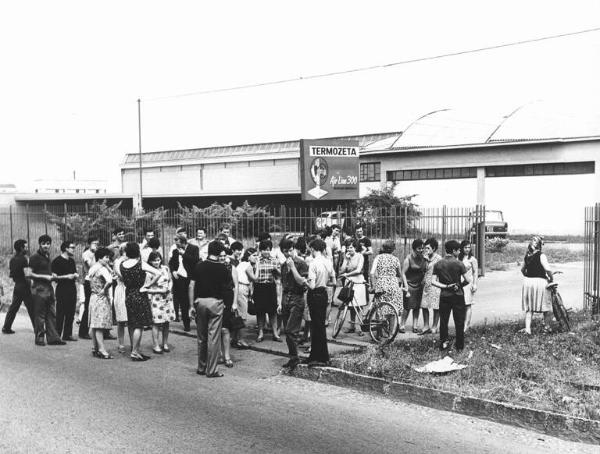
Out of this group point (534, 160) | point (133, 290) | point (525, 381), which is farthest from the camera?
point (534, 160)

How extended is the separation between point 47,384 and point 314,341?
357cm

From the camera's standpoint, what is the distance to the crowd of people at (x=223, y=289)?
9.08 meters

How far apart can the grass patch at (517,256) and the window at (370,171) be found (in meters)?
12.7

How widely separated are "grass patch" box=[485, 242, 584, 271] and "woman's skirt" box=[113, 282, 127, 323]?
15884 mm

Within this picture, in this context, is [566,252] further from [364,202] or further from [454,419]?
[454,419]

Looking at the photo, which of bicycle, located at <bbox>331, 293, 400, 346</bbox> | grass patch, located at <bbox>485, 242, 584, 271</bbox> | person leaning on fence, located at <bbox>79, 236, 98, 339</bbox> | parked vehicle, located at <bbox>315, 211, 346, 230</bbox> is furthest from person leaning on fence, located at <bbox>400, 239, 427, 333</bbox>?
grass patch, located at <bbox>485, 242, 584, 271</bbox>

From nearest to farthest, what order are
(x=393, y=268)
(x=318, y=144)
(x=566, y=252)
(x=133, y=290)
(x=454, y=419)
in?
(x=454, y=419), (x=133, y=290), (x=393, y=268), (x=318, y=144), (x=566, y=252)

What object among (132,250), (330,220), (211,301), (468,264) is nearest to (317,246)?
(211,301)

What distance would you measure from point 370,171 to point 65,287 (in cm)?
3151

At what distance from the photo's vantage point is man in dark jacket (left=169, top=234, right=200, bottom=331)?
39.8ft

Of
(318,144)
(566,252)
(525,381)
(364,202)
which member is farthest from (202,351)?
(364,202)

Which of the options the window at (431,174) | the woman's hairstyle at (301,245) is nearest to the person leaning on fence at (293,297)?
the woman's hairstyle at (301,245)

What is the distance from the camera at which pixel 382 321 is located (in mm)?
10844

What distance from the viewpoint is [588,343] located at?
9938 millimetres
